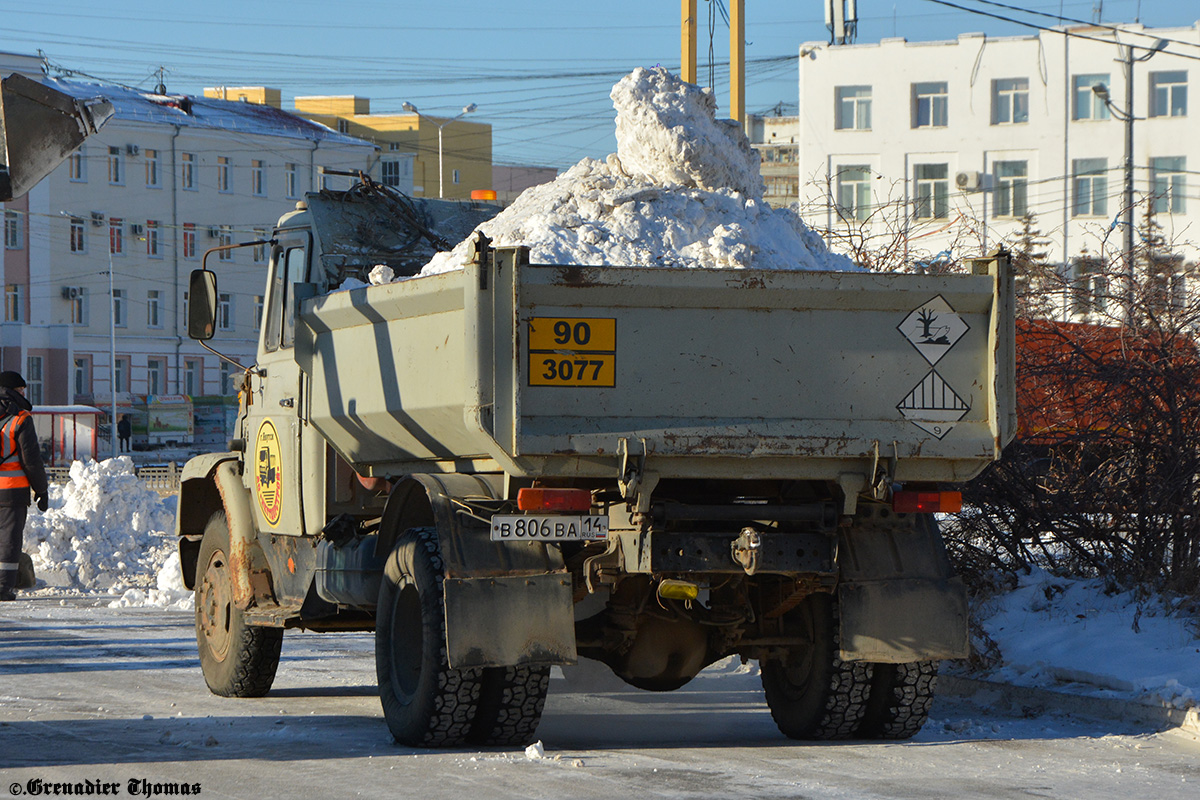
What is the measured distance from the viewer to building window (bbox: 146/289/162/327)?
58.9 meters

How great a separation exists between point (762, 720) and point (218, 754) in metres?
2.80

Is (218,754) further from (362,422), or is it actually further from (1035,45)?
(1035,45)

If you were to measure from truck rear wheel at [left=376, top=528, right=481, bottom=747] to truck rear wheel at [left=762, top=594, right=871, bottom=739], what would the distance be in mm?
1587

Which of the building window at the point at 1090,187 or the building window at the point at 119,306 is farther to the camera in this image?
the building window at the point at 119,306

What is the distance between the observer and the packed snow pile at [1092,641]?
318 inches

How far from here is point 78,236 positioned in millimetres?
56500

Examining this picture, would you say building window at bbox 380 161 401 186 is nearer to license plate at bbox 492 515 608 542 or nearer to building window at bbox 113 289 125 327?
building window at bbox 113 289 125 327

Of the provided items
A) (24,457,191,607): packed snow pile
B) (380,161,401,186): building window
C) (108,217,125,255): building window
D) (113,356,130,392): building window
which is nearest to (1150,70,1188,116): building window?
(380,161,401,186): building window

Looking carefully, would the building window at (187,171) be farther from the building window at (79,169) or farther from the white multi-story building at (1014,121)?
the white multi-story building at (1014,121)

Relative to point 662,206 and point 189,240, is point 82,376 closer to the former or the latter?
point 189,240

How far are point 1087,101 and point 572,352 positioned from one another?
159 feet

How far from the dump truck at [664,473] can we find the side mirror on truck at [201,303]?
1547 mm

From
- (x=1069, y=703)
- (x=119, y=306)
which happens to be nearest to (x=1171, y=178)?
(x=119, y=306)

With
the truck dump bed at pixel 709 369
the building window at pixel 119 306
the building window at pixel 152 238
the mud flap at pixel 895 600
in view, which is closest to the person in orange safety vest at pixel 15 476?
the truck dump bed at pixel 709 369
